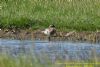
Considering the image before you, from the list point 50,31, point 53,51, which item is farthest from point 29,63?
point 50,31

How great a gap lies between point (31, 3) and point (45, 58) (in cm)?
1291

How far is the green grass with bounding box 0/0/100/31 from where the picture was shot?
60.4 feet

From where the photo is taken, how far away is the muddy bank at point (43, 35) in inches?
658

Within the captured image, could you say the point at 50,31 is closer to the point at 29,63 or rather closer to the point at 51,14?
the point at 51,14

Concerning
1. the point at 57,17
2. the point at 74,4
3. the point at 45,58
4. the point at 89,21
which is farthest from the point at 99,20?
the point at 45,58

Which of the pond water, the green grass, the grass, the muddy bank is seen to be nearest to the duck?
the muddy bank

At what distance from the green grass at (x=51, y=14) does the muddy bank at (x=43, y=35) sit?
579 mm

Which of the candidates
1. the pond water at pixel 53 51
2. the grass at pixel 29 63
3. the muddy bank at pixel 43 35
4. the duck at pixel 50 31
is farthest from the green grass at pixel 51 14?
the grass at pixel 29 63

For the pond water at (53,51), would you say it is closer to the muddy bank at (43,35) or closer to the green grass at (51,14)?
the muddy bank at (43,35)

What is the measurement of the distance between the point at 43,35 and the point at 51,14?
8.00 ft

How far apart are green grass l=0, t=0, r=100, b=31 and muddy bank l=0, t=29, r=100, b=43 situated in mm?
579

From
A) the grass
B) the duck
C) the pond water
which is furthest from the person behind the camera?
the duck

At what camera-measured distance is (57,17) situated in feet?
62.5

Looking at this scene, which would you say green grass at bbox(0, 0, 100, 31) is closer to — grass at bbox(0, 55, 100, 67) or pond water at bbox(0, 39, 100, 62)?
pond water at bbox(0, 39, 100, 62)
